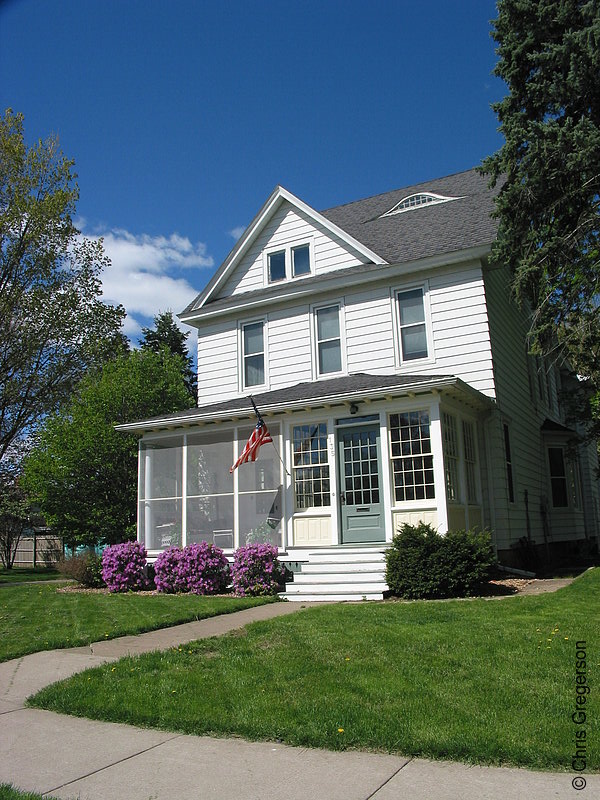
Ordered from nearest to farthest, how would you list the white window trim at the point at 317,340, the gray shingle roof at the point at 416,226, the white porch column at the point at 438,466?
the white porch column at the point at 438,466, the gray shingle roof at the point at 416,226, the white window trim at the point at 317,340

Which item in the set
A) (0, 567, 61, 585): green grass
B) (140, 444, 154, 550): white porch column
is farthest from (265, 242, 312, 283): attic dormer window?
(0, 567, 61, 585): green grass

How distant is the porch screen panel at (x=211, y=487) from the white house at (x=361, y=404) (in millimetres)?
50

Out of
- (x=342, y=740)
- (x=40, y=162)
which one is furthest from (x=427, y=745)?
(x=40, y=162)

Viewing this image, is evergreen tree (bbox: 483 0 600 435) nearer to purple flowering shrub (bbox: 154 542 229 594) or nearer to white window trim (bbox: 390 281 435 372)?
white window trim (bbox: 390 281 435 372)

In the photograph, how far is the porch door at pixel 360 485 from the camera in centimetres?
1346

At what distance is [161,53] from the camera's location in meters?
9.35

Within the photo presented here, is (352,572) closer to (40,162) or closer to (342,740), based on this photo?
(342,740)

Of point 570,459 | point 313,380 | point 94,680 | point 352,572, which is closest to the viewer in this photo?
point 94,680

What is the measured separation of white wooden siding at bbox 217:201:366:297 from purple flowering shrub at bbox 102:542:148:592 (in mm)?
7458

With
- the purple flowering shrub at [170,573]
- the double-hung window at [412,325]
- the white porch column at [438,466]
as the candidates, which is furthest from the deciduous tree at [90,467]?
the white porch column at [438,466]

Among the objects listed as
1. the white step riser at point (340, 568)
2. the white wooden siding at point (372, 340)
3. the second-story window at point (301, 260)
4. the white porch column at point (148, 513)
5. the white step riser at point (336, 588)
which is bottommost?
the white step riser at point (336, 588)

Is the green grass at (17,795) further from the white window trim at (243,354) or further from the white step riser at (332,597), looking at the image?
the white window trim at (243,354)

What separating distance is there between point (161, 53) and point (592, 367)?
11.2 meters

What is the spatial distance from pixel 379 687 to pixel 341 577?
259 inches
